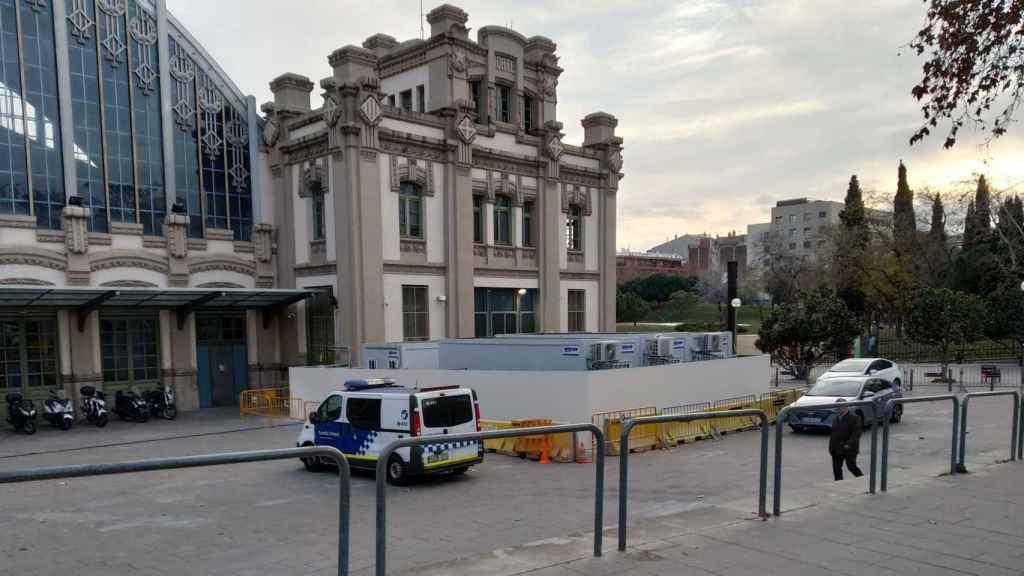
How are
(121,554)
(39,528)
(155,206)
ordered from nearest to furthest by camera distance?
(121,554) → (39,528) → (155,206)

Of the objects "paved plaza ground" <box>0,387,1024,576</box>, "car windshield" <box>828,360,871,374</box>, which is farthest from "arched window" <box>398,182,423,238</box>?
"car windshield" <box>828,360,871,374</box>

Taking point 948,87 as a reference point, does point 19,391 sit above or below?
below

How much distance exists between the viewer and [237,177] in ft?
91.5

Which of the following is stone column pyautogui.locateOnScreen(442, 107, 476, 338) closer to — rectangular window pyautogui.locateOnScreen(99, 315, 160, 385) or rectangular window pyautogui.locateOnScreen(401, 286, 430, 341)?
rectangular window pyautogui.locateOnScreen(401, 286, 430, 341)

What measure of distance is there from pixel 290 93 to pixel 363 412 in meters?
18.7

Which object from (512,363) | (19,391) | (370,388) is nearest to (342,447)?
(370,388)

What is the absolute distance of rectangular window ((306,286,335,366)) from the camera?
26500mm

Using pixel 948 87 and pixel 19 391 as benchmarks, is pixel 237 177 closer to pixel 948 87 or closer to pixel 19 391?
pixel 19 391

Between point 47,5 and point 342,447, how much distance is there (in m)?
20.0

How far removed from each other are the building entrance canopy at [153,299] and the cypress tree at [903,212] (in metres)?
44.5

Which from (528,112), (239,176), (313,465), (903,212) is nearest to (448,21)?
(528,112)

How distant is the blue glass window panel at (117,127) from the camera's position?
24.4 meters

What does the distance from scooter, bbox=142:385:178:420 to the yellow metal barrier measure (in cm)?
227

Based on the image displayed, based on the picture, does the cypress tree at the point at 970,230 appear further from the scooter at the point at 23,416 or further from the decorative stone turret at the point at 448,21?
the scooter at the point at 23,416
